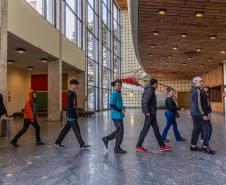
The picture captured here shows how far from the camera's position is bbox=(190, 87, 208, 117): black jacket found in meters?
6.17

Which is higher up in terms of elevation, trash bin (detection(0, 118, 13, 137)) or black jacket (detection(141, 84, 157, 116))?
black jacket (detection(141, 84, 157, 116))

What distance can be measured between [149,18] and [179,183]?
25.4 feet

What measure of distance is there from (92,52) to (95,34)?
2.19 meters

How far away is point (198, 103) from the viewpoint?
20.3 ft

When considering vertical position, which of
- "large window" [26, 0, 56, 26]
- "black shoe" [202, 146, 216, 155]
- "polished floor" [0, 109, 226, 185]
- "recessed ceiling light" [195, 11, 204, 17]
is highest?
"large window" [26, 0, 56, 26]

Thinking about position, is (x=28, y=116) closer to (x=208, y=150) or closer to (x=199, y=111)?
(x=199, y=111)

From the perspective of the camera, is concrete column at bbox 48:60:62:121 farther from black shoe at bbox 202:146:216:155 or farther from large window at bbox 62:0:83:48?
black shoe at bbox 202:146:216:155

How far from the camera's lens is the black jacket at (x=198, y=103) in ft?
20.2

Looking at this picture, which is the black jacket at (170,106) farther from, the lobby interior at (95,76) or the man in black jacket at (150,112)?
the man in black jacket at (150,112)

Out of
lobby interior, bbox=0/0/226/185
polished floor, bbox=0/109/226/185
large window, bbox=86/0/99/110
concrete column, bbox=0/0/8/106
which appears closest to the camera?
polished floor, bbox=0/109/226/185

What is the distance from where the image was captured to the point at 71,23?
69.2ft

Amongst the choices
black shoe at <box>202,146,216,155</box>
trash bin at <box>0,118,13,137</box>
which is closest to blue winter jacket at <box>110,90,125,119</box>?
black shoe at <box>202,146,216,155</box>

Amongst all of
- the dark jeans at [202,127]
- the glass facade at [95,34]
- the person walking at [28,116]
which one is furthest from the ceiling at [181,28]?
the glass facade at [95,34]

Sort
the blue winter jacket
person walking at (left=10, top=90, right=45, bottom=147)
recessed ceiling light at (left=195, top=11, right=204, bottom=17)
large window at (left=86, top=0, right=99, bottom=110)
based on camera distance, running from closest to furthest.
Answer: the blue winter jacket
person walking at (left=10, top=90, right=45, bottom=147)
recessed ceiling light at (left=195, top=11, right=204, bottom=17)
large window at (left=86, top=0, right=99, bottom=110)
